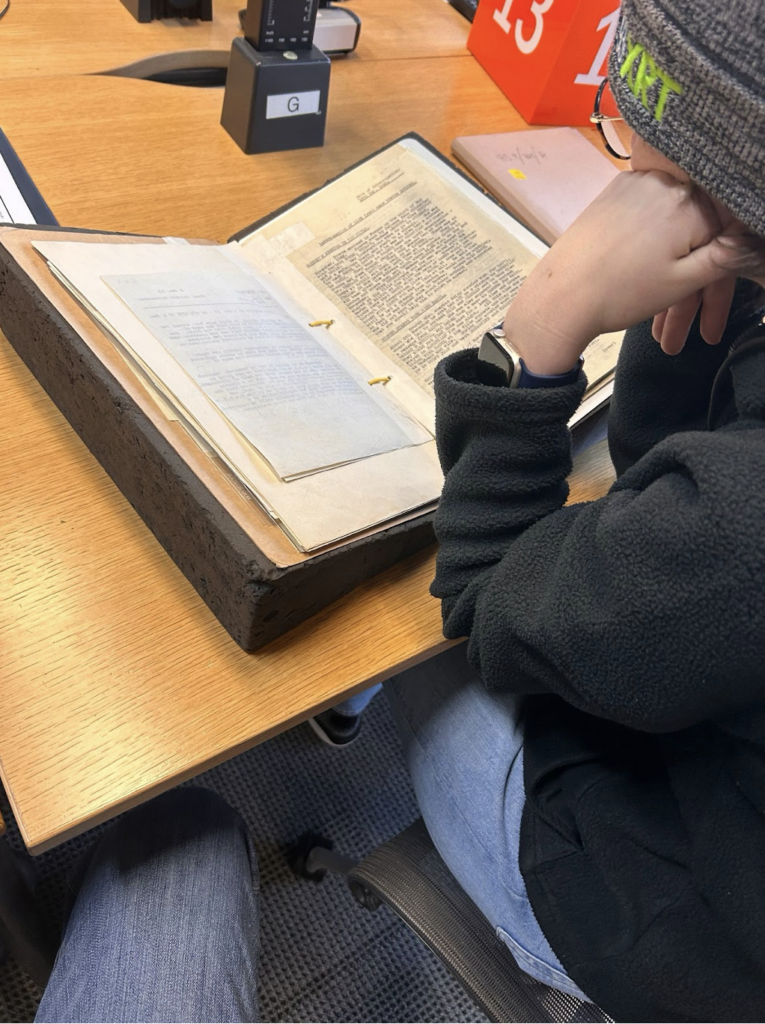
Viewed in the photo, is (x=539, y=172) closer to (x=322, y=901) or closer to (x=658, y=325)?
(x=658, y=325)

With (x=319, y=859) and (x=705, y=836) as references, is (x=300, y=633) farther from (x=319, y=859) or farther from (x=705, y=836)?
(x=319, y=859)

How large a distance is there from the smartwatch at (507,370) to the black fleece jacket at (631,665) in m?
0.02

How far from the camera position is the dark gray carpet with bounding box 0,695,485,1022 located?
1056mm

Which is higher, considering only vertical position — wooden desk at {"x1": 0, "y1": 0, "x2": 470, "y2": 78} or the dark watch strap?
the dark watch strap

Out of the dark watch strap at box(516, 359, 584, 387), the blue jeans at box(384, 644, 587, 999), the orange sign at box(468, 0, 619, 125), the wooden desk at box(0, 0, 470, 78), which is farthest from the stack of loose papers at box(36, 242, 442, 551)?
the orange sign at box(468, 0, 619, 125)

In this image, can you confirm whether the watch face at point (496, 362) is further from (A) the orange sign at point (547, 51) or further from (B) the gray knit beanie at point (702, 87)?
(A) the orange sign at point (547, 51)

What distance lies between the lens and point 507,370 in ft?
1.90

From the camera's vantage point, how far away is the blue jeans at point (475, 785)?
2.06 feet

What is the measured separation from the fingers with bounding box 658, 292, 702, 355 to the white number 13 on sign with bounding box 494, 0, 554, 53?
2.34 feet

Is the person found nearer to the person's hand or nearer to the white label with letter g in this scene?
the person's hand

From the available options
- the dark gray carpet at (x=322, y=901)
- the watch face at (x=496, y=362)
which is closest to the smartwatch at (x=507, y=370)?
the watch face at (x=496, y=362)

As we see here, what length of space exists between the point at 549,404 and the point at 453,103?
812 mm

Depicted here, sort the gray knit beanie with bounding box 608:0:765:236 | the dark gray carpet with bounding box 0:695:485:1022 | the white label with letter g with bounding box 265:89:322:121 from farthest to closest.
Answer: the dark gray carpet with bounding box 0:695:485:1022
the white label with letter g with bounding box 265:89:322:121
the gray knit beanie with bounding box 608:0:765:236

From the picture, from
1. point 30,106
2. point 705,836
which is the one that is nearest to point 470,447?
point 705,836
